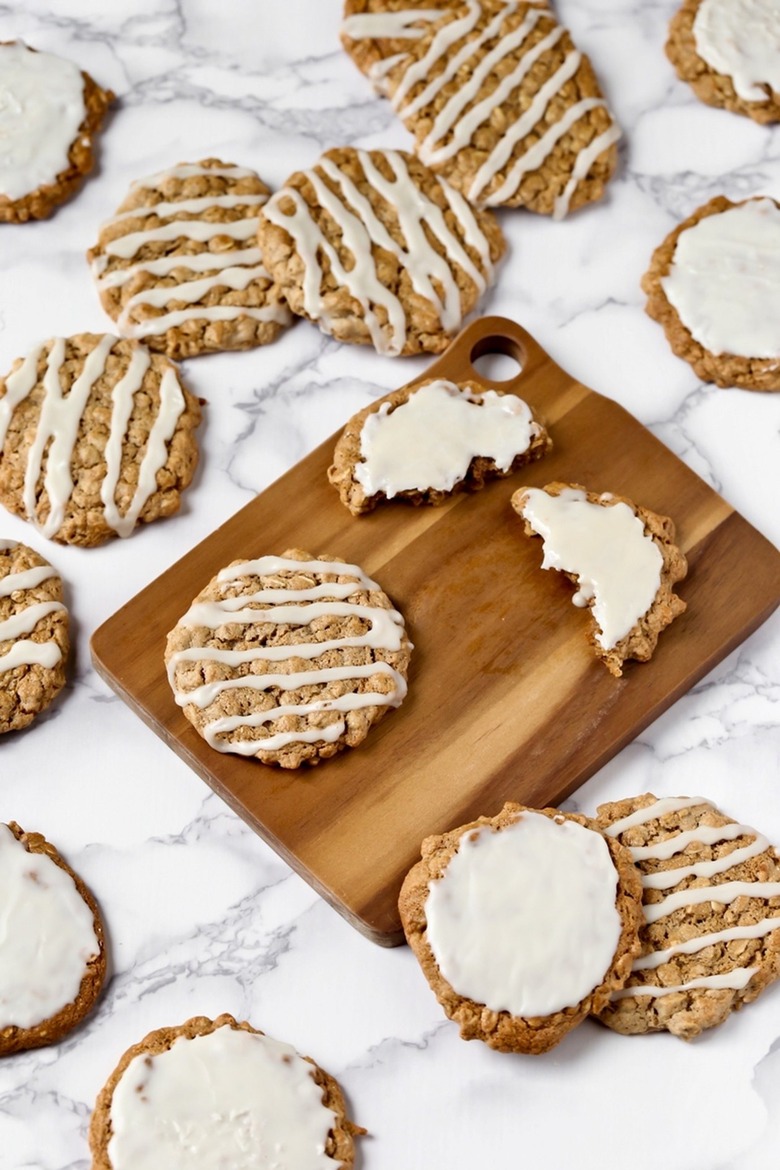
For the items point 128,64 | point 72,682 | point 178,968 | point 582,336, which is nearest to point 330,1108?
point 178,968

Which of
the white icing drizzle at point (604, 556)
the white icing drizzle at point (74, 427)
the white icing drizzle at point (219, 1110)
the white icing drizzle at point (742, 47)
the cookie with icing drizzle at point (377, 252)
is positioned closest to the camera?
the white icing drizzle at point (219, 1110)

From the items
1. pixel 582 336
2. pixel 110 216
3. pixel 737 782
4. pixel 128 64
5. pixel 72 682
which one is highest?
pixel 128 64

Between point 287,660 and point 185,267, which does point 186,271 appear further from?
point 287,660

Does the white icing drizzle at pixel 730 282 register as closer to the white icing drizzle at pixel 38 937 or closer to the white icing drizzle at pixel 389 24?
the white icing drizzle at pixel 389 24

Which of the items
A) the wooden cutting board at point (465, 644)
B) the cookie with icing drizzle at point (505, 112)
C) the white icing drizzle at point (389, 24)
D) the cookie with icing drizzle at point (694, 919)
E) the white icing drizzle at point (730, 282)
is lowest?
the cookie with icing drizzle at point (694, 919)

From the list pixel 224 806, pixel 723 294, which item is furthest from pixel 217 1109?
pixel 723 294

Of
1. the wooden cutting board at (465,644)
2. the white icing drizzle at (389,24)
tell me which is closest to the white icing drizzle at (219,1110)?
the wooden cutting board at (465,644)

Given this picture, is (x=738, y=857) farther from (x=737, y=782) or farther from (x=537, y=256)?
(x=537, y=256)
